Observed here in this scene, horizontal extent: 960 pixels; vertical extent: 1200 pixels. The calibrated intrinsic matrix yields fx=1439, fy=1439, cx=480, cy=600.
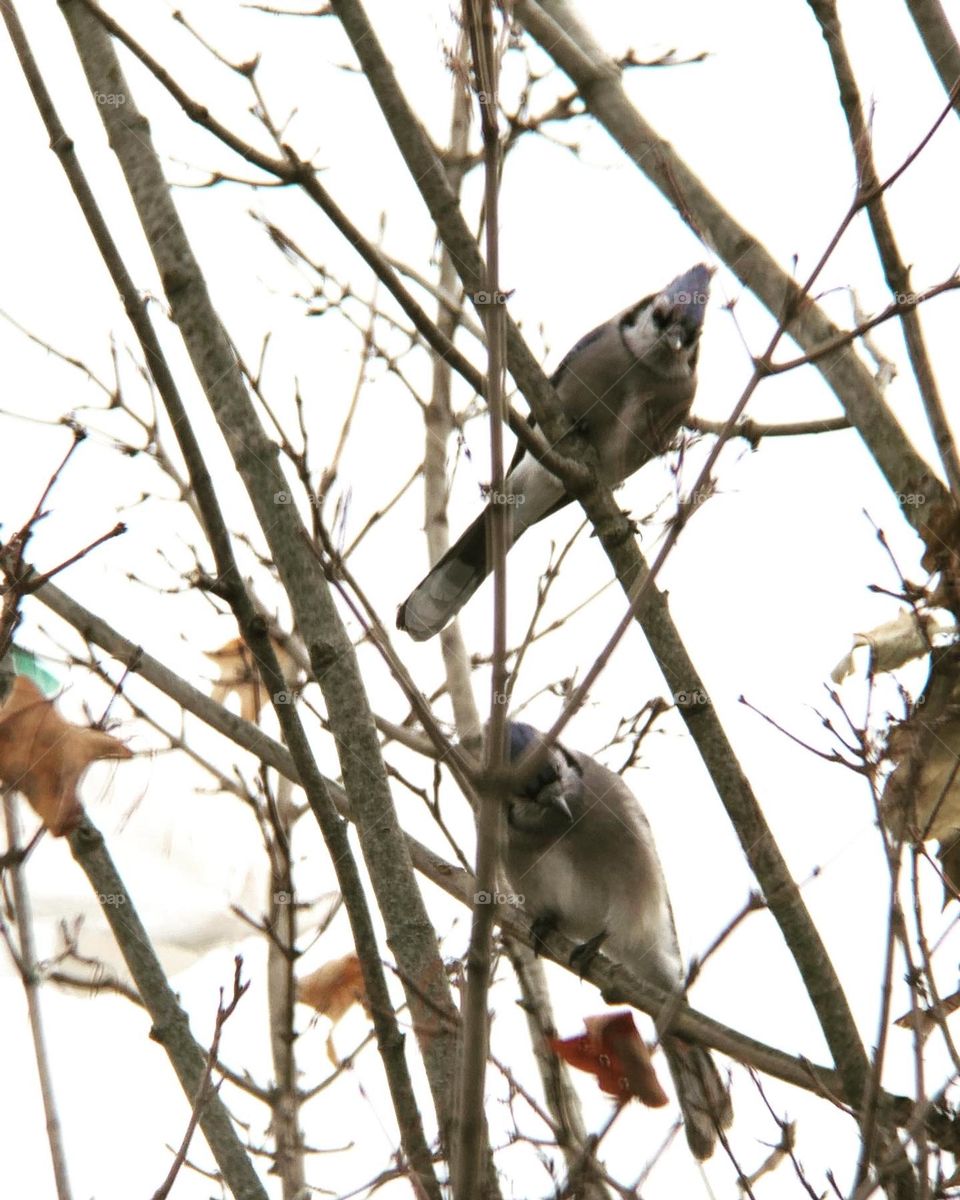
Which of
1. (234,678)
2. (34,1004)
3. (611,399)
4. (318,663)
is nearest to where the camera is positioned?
(34,1004)

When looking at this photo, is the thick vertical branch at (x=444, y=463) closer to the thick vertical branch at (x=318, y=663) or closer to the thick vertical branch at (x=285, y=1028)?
the thick vertical branch at (x=285, y=1028)

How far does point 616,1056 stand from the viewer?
1869 mm

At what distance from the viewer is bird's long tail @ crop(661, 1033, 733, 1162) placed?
2.46m

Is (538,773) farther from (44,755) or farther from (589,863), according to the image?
(44,755)

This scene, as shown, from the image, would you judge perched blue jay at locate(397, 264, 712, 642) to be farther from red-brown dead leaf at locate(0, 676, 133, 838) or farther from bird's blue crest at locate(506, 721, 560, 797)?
red-brown dead leaf at locate(0, 676, 133, 838)

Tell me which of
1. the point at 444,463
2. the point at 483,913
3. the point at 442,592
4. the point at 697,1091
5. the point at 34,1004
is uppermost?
the point at 444,463

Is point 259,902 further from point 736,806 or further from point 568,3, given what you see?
point 568,3

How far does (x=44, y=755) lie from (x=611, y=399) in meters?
2.71

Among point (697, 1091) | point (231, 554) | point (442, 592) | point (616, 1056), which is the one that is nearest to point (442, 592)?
point (442, 592)

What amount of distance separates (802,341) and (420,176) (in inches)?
32.1

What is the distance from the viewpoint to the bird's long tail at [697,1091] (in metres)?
2.46

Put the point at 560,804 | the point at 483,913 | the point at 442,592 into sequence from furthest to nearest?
the point at 442,592 → the point at 560,804 → the point at 483,913

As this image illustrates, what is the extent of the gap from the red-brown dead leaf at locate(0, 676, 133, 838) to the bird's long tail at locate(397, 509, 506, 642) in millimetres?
1998

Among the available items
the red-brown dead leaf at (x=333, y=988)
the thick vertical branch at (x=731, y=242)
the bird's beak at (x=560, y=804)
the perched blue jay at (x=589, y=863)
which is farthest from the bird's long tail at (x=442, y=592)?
the thick vertical branch at (x=731, y=242)
